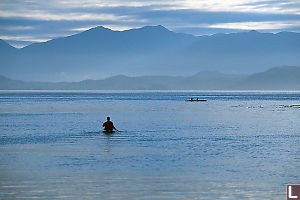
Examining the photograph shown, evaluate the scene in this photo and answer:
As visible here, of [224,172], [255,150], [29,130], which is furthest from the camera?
[29,130]

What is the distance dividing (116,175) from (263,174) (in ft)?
25.9

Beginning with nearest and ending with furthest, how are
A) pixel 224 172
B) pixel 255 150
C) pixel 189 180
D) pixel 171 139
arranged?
pixel 189 180, pixel 224 172, pixel 255 150, pixel 171 139

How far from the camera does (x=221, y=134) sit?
185ft

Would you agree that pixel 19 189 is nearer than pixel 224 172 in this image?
Yes

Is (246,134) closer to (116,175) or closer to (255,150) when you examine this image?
(255,150)

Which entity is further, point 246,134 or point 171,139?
point 246,134

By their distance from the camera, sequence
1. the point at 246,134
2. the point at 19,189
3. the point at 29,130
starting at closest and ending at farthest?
the point at 19,189 < the point at 246,134 < the point at 29,130

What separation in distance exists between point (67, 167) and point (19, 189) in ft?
22.1

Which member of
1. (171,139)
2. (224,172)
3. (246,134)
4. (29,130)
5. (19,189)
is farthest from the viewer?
(29,130)

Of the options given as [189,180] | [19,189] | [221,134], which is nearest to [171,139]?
[221,134]

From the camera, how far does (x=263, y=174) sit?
2966cm

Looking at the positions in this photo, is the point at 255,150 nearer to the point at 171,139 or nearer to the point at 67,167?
the point at 171,139

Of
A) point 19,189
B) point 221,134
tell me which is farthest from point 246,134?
point 19,189

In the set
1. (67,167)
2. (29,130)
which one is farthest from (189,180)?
(29,130)
